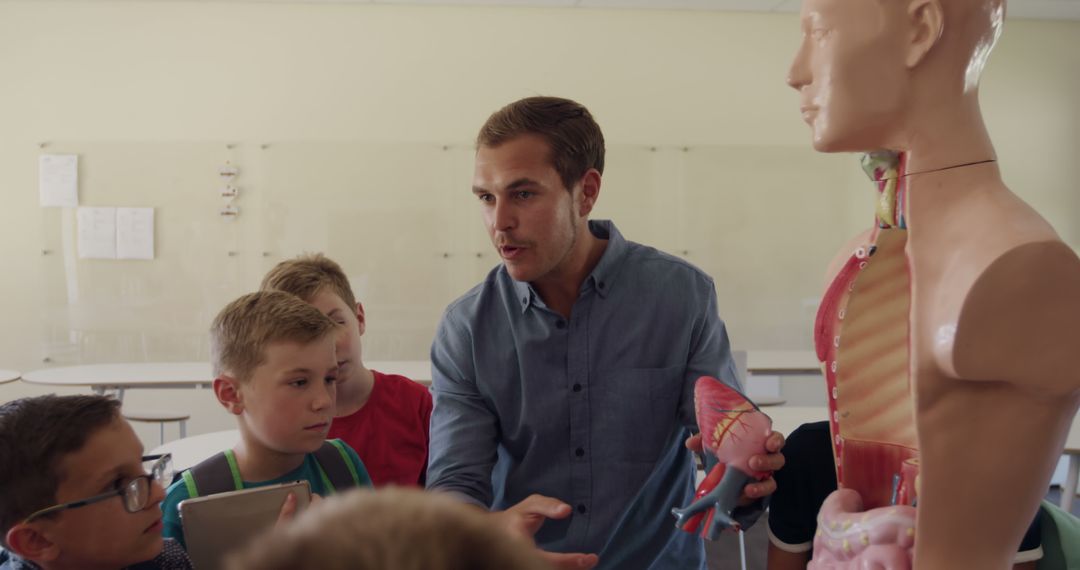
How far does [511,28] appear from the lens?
5.35 metres

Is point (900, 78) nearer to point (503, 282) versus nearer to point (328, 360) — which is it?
point (503, 282)

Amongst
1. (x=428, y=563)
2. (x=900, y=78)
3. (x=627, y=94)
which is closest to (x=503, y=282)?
(x=900, y=78)

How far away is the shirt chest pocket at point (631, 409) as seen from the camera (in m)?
1.52

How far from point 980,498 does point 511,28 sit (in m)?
4.95

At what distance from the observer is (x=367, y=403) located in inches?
77.5

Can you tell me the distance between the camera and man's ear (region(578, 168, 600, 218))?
62.6 inches

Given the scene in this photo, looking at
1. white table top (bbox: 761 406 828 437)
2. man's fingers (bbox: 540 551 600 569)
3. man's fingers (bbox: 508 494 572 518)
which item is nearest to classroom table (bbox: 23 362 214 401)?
white table top (bbox: 761 406 828 437)

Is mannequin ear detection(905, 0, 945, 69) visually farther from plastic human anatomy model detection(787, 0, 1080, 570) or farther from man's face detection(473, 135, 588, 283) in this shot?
man's face detection(473, 135, 588, 283)

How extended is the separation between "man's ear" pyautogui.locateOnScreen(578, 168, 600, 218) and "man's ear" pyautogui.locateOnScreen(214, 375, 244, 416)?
0.71 meters

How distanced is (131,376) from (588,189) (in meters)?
3.44

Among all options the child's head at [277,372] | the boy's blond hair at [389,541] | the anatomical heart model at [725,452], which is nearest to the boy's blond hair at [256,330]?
the child's head at [277,372]

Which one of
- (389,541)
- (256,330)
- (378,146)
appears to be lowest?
(256,330)

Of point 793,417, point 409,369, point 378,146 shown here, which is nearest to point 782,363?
point 793,417

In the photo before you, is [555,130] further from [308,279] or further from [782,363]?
[782,363]
